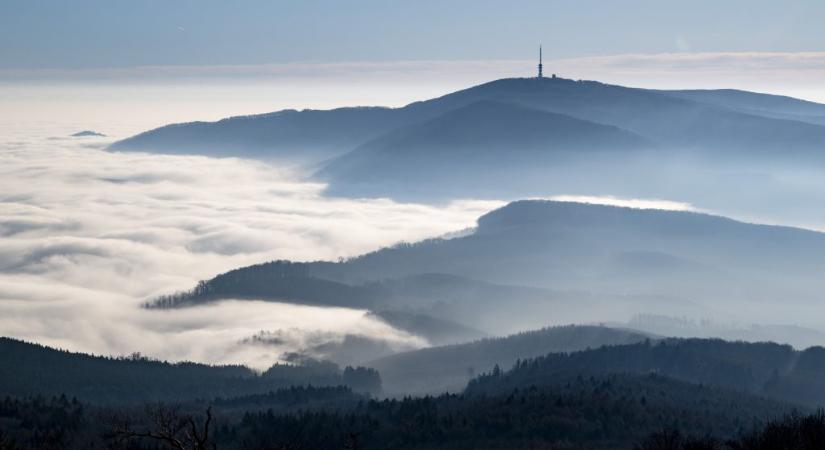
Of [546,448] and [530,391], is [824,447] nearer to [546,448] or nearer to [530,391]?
[546,448]

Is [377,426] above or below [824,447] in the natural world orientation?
below

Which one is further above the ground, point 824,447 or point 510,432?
point 824,447

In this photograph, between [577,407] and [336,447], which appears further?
[577,407]

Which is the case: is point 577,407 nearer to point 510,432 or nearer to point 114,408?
point 510,432

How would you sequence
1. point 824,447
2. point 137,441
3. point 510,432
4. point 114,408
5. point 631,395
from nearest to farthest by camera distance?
1. point 824,447
2. point 137,441
3. point 510,432
4. point 631,395
5. point 114,408

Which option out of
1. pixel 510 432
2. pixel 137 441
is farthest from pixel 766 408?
pixel 137 441

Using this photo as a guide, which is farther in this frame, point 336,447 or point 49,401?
point 49,401

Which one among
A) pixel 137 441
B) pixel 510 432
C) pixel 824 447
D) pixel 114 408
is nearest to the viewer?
pixel 824 447

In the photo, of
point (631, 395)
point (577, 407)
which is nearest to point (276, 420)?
point (577, 407)

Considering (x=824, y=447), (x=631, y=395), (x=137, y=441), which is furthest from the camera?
(x=631, y=395)
